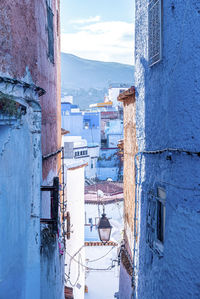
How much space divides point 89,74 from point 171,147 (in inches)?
4258

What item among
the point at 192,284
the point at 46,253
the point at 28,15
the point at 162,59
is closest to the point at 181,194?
the point at 192,284

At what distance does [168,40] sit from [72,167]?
8712 mm

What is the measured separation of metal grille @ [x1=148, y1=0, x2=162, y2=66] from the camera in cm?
435

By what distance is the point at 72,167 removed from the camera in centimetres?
1237

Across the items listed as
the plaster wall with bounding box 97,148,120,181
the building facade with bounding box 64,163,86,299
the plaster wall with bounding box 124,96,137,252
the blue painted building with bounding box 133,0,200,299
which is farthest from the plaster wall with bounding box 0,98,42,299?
the plaster wall with bounding box 97,148,120,181

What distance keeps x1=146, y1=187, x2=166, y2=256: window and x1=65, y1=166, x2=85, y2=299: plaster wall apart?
7062mm

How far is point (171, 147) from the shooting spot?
3.98m

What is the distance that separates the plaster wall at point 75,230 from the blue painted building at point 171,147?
23.8 ft

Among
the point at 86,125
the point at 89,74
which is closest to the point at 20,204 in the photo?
the point at 86,125

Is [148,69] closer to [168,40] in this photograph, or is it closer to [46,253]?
[168,40]

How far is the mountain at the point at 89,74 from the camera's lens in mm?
100912

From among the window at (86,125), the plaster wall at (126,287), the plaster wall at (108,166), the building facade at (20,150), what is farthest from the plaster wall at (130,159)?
the window at (86,125)

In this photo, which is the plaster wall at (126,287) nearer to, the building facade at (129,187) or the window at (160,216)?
the building facade at (129,187)

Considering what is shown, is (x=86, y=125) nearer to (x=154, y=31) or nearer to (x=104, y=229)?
(x=104, y=229)
